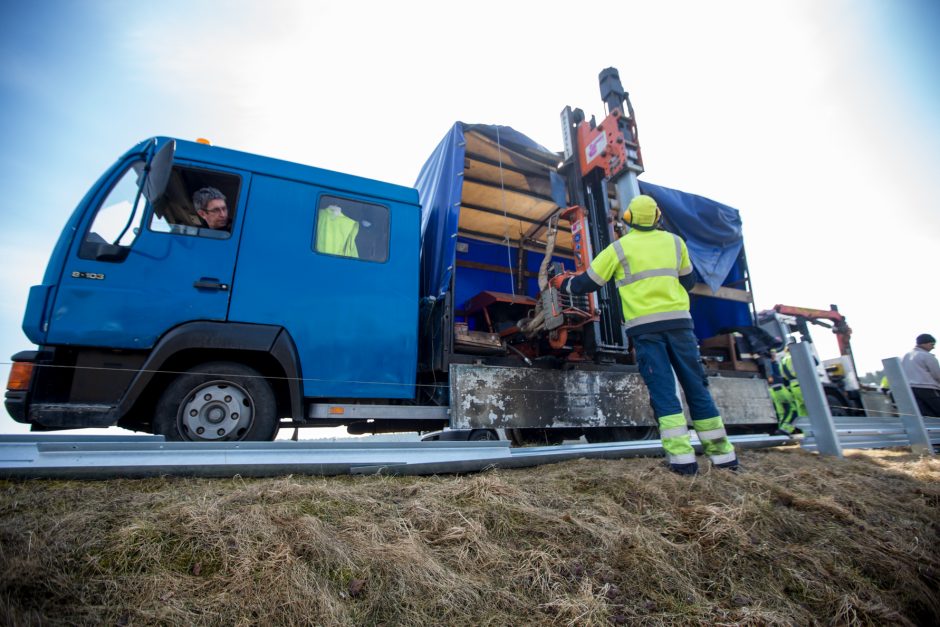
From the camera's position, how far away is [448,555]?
1722 millimetres

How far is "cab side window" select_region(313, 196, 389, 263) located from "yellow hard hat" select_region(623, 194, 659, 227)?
7.13 ft

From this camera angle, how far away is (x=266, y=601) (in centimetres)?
136

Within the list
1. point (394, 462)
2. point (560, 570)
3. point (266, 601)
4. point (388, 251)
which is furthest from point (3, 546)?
point (388, 251)

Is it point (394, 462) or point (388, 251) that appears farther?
point (388, 251)

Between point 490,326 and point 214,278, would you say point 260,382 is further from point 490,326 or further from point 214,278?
point 490,326

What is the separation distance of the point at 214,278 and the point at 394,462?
200 cm

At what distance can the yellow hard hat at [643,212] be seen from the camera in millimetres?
3756

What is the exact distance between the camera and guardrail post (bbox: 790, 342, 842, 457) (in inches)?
178

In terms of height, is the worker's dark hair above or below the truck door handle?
above

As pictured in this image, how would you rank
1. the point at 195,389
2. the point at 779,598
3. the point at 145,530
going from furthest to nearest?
the point at 195,389
the point at 779,598
the point at 145,530

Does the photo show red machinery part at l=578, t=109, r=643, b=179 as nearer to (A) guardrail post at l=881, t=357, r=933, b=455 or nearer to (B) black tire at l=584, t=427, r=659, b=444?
(B) black tire at l=584, t=427, r=659, b=444

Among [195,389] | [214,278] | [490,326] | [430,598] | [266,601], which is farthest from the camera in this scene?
[490,326]

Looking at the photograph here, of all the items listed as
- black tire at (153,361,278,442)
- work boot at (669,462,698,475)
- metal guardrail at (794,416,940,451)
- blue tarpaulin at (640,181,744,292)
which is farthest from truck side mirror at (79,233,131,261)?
metal guardrail at (794,416,940,451)

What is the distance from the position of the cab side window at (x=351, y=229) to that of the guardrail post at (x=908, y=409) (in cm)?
636
